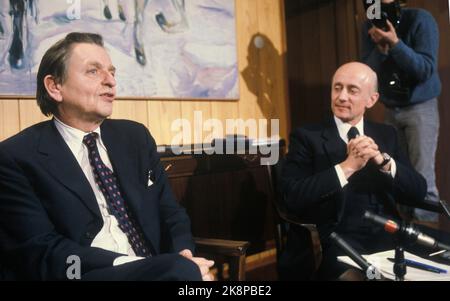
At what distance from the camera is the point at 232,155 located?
142 centimetres

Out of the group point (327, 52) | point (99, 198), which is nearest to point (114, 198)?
point (99, 198)

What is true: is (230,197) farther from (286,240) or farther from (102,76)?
(102,76)

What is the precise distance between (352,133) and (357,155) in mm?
114

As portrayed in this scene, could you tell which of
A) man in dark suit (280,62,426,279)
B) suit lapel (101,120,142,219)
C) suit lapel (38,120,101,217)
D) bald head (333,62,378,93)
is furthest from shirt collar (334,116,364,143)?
suit lapel (38,120,101,217)

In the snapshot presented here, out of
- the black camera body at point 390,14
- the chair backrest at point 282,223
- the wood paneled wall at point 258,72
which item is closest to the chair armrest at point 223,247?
the chair backrest at point 282,223

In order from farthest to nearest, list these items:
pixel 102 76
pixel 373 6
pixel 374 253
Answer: pixel 373 6 < pixel 374 253 < pixel 102 76

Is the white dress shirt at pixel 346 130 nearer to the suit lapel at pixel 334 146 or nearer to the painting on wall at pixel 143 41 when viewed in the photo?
the suit lapel at pixel 334 146

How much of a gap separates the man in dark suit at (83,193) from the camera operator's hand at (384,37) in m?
0.91

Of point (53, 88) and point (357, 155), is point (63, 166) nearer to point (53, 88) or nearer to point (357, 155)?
point (53, 88)

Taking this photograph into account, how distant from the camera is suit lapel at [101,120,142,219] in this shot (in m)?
1.01

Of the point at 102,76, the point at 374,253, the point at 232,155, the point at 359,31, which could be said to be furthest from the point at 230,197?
the point at 359,31

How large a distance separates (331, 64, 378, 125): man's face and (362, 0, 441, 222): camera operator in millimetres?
97

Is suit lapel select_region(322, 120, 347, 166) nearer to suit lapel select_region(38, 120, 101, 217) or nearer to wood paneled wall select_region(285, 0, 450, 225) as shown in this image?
wood paneled wall select_region(285, 0, 450, 225)

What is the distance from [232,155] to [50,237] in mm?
730
